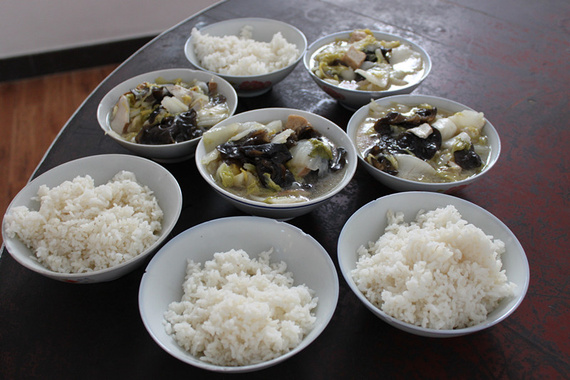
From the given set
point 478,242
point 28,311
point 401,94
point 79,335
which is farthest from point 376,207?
point 28,311

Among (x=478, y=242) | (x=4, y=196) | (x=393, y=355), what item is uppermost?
(x=478, y=242)

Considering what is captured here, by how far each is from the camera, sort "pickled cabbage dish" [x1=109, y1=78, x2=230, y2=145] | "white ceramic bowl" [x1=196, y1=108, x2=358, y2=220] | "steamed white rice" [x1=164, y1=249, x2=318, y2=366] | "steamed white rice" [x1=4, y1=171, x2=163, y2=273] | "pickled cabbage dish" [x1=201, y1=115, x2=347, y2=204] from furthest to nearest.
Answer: "pickled cabbage dish" [x1=109, y1=78, x2=230, y2=145] < "pickled cabbage dish" [x1=201, y1=115, x2=347, y2=204] < "white ceramic bowl" [x1=196, y1=108, x2=358, y2=220] < "steamed white rice" [x1=4, y1=171, x2=163, y2=273] < "steamed white rice" [x1=164, y1=249, x2=318, y2=366]

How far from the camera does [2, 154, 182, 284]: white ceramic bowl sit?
4.49 feet

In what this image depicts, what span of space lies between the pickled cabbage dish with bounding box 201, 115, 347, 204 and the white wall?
3.70 metres

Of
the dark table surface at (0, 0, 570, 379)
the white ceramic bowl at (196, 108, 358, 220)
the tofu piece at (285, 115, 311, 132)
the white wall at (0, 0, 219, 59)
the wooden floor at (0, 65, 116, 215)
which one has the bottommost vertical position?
the wooden floor at (0, 65, 116, 215)

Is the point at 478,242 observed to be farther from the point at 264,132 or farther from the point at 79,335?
the point at 79,335

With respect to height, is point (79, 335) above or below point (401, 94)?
below

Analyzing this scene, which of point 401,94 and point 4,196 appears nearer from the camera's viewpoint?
point 401,94

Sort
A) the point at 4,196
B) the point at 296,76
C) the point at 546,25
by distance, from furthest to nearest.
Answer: the point at 4,196
the point at 546,25
the point at 296,76

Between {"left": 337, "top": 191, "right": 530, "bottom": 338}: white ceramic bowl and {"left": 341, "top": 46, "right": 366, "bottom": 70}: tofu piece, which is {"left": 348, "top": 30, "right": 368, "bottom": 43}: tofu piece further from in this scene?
{"left": 337, "top": 191, "right": 530, "bottom": 338}: white ceramic bowl

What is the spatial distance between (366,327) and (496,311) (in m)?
0.40

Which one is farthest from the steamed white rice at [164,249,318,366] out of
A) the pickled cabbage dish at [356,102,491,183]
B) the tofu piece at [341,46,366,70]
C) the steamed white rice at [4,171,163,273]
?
the tofu piece at [341,46,366,70]

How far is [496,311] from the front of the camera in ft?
4.25

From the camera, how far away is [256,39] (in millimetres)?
2809
